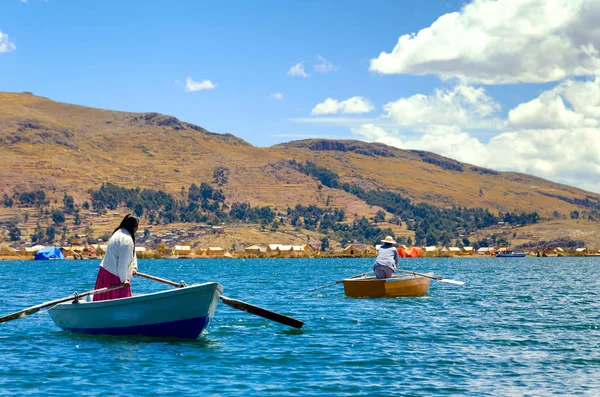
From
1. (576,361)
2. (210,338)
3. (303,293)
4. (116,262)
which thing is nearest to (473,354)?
(576,361)

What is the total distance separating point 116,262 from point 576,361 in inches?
572

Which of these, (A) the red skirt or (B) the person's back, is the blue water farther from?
(B) the person's back

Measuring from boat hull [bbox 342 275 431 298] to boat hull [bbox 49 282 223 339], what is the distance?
19.0 m

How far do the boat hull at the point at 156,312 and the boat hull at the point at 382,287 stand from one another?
19.0 metres

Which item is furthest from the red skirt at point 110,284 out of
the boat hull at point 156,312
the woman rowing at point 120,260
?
the boat hull at point 156,312

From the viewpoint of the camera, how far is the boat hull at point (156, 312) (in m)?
25.5

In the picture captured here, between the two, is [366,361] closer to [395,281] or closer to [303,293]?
[395,281]

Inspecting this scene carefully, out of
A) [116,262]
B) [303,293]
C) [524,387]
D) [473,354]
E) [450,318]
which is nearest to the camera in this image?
[524,387]

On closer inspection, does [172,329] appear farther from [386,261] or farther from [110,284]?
[386,261]

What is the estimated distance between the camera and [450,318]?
35281mm

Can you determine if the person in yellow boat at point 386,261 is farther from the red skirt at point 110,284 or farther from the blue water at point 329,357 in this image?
the red skirt at point 110,284

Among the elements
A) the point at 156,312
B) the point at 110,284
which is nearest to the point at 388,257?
the point at 156,312

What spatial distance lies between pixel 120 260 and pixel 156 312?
2060mm

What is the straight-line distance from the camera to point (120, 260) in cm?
2622
